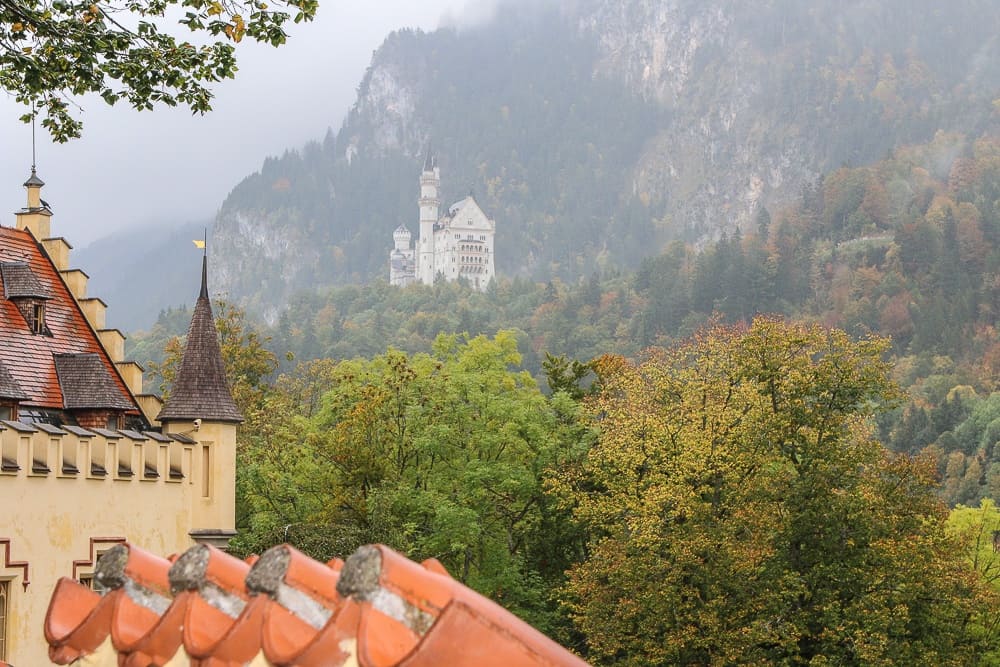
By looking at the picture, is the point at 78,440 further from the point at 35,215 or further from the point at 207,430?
the point at 35,215

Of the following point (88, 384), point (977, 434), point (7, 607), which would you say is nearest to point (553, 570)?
point (88, 384)

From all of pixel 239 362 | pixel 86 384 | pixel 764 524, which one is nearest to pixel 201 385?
pixel 86 384

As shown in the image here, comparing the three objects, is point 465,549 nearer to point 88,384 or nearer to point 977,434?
point 88,384

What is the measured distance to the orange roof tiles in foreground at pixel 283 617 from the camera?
310 cm

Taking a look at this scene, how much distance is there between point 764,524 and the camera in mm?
34562

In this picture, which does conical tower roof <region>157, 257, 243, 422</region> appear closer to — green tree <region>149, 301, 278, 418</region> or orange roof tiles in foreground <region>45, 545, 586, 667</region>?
orange roof tiles in foreground <region>45, 545, 586, 667</region>

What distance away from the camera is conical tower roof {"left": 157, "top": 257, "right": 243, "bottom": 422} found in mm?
27422

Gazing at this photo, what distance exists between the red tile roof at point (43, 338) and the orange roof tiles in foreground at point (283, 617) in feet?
71.6

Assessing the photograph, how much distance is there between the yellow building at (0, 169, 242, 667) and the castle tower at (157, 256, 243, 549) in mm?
25

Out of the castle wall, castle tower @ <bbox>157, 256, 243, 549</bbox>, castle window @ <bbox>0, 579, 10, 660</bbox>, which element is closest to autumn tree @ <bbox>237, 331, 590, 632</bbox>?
castle tower @ <bbox>157, 256, 243, 549</bbox>

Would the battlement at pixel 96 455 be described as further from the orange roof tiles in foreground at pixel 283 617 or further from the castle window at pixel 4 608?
the orange roof tiles in foreground at pixel 283 617

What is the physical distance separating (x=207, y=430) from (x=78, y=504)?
14.8ft

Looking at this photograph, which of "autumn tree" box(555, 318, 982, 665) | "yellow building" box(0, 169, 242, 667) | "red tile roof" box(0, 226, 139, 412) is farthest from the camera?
"autumn tree" box(555, 318, 982, 665)

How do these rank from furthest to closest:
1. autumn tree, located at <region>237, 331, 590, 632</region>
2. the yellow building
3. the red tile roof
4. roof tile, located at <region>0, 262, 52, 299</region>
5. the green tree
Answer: the green tree < autumn tree, located at <region>237, 331, 590, 632</region> < roof tile, located at <region>0, 262, 52, 299</region> < the red tile roof < the yellow building
